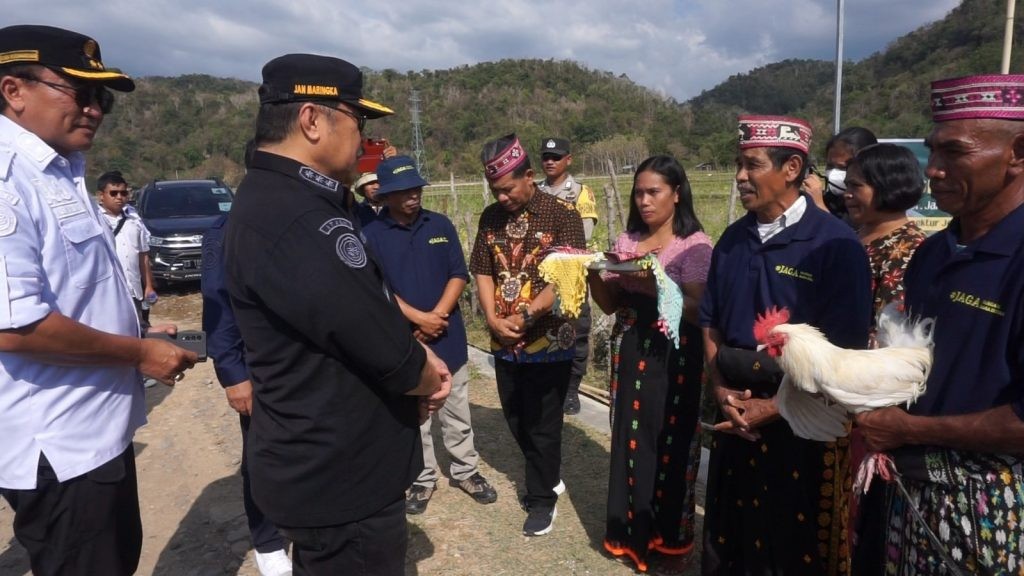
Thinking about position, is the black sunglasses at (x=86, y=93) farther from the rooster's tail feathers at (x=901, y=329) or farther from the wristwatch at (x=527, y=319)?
the rooster's tail feathers at (x=901, y=329)

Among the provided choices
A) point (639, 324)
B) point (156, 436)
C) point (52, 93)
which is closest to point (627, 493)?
point (639, 324)

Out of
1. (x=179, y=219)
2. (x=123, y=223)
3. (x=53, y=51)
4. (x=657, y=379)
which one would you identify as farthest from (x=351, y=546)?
(x=179, y=219)

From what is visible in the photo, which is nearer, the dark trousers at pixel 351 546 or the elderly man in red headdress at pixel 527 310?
the dark trousers at pixel 351 546

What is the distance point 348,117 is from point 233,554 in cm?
265

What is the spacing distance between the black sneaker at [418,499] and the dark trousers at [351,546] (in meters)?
1.85

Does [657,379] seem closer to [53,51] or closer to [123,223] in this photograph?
[53,51]

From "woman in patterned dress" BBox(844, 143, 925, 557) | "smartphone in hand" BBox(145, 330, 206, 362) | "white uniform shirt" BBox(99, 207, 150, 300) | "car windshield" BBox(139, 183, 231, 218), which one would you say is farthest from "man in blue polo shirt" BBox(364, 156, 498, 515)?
"car windshield" BBox(139, 183, 231, 218)

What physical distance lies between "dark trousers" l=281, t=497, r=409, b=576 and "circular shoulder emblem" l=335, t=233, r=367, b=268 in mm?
748

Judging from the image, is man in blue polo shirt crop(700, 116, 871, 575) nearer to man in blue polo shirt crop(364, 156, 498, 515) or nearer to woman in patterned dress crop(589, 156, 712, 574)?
woman in patterned dress crop(589, 156, 712, 574)

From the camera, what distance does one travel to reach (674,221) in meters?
2.90

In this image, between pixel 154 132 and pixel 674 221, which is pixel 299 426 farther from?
pixel 154 132

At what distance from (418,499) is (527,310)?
140cm

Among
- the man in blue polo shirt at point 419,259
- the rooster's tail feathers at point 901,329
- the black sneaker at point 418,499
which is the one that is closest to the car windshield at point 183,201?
the man in blue polo shirt at point 419,259

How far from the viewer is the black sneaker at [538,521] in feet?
11.1
